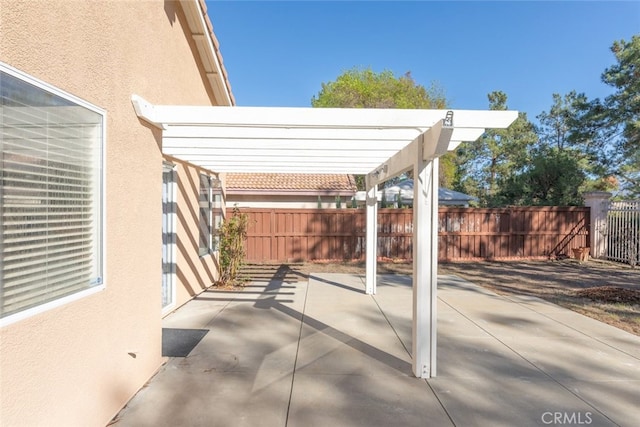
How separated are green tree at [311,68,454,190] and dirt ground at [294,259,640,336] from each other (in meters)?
17.2

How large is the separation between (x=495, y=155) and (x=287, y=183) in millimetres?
17207

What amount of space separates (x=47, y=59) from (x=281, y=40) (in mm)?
19151

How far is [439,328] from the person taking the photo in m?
5.31

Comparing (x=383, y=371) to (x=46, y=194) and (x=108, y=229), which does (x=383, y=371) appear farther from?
(x=46, y=194)

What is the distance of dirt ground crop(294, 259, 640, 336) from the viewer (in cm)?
639

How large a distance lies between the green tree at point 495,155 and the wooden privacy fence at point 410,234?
24.2 feet

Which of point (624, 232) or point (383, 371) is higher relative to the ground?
point (624, 232)

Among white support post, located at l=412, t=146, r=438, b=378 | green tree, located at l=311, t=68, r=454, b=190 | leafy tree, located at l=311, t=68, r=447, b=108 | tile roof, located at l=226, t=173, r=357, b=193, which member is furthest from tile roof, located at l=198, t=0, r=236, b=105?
leafy tree, located at l=311, t=68, r=447, b=108

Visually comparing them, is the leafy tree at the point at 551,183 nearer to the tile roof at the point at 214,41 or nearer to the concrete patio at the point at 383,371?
the concrete patio at the point at 383,371

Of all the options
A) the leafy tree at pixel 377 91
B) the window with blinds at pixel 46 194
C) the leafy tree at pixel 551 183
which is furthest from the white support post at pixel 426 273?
the leafy tree at pixel 377 91

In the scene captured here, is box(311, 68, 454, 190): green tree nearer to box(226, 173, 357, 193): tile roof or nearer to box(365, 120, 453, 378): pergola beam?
box(226, 173, 357, 193): tile roof

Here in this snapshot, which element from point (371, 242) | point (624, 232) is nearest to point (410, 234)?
point (371, 242)

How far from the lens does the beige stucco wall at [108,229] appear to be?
2035 millimetres

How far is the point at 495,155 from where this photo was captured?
2475 cm
